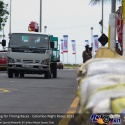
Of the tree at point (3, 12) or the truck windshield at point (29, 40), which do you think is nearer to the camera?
the truck windshield at point (29, 40)

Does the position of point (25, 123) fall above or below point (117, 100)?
below

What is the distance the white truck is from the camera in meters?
29.1

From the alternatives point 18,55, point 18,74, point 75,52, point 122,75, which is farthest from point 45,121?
Result: point 75,52

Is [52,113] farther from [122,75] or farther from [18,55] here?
[18,55]

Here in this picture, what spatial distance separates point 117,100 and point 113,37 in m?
29.2

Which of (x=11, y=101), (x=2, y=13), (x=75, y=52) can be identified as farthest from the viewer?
(x=75, y=52)

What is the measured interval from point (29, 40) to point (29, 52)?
699 millimetres

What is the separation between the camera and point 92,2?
138 ft

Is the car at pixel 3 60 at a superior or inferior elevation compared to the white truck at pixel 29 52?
inferior

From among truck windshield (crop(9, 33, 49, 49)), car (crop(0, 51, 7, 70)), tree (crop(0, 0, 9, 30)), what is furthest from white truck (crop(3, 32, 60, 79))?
tree (crop(0, 0, 9, 30))

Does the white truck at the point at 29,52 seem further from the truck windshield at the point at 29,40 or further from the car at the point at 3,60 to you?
the car at the point at 3,60

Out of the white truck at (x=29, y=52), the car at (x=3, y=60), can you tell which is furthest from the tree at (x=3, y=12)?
the white truck at (x=29, y=52)

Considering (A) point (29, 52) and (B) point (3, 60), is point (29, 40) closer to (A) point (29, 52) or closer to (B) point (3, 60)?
(A) point (29, 52)

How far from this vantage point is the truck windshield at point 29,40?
95.6 ft
